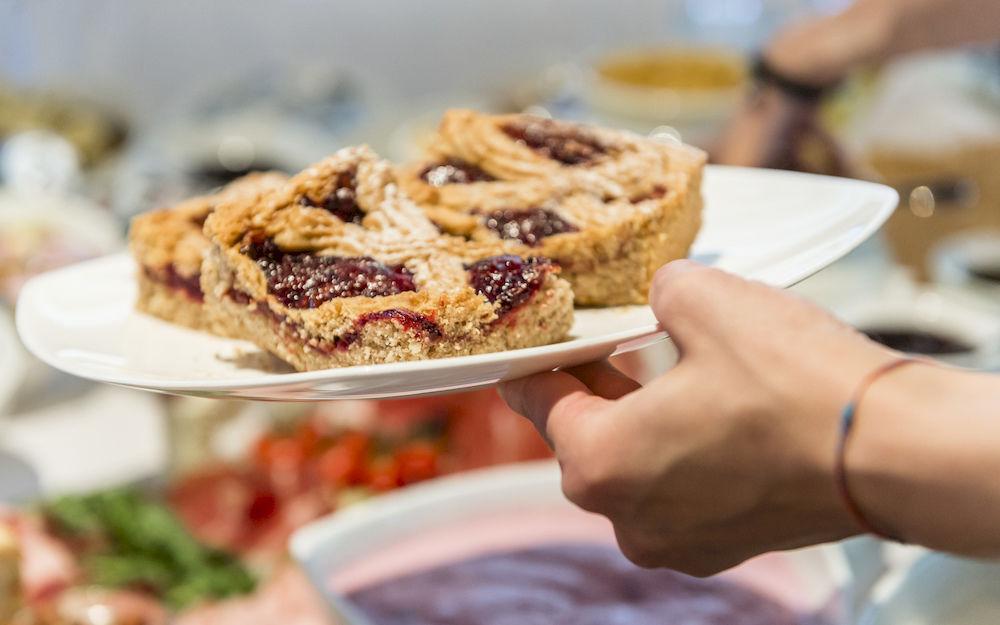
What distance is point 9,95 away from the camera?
3.57 meters

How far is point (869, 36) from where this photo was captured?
2418 millimetres

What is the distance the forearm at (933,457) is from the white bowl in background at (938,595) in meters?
0.65

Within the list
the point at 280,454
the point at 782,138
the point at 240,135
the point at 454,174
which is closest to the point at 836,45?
the point at 782,138

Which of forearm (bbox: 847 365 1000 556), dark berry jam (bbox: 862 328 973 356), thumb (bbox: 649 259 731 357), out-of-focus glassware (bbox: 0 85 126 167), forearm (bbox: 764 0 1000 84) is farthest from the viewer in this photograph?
out-of-focus glassware (bbox: 0 85 126 167)

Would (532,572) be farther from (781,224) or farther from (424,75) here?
(424,75)

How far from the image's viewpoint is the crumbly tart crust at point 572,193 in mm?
1225

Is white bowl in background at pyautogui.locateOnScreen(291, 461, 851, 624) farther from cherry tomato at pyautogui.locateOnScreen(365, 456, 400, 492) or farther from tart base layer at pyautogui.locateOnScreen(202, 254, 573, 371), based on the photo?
tart base layer at pyautogui.locateOnScreen(202, 254, 573, 371)

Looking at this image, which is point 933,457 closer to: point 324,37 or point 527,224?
point 527,224

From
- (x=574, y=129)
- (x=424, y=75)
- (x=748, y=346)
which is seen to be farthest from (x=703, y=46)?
(x=748, y=346)

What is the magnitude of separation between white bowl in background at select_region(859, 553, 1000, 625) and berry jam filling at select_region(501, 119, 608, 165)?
0.68 metres

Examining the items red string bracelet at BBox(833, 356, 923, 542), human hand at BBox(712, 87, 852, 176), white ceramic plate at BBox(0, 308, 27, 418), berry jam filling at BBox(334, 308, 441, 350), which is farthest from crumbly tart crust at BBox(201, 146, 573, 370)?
human hand at BBox(712, 87, 852, 176)

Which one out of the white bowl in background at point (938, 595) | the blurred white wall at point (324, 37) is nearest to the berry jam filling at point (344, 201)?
the white bowl in background at point (938, 595)

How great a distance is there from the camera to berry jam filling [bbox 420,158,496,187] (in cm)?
133

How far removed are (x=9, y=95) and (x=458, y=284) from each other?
120 inches
